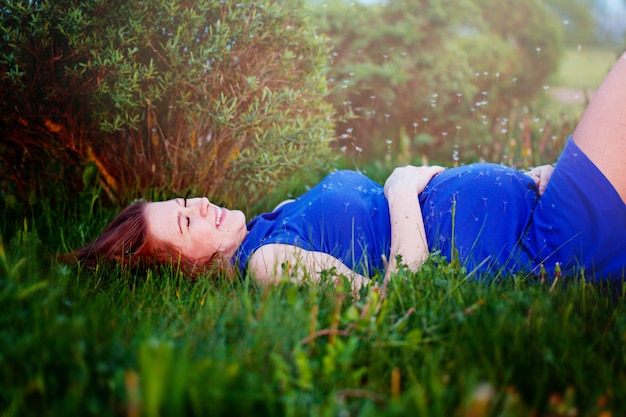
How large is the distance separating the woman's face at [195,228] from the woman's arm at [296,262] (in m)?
0.26

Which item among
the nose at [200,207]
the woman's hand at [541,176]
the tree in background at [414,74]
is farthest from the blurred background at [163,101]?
the tree in background at [414,74]

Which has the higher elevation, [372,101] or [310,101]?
[372,101]

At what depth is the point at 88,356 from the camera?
5.62ft

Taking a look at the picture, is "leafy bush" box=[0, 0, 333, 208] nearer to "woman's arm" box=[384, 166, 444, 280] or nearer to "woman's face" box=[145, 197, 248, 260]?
"woman's face" box=[145, 197, 248, 260]

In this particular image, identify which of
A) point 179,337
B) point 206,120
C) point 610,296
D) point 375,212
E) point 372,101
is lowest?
point 179,337

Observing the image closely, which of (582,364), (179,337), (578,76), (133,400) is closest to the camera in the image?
(133,400)

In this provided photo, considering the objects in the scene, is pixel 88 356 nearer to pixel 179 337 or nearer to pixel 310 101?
pixel 179 337

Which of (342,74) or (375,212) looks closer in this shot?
(375,212)

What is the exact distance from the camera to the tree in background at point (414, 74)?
655 cm

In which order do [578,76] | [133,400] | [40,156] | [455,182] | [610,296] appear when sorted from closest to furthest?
[133,400], [610,296], [455,182], [40,156], [578,76]

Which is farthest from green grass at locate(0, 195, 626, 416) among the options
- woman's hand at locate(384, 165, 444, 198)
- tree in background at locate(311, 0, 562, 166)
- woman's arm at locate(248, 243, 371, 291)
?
tree in background at locate(311, 0, 562, 166)

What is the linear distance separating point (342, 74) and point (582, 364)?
16.7ft

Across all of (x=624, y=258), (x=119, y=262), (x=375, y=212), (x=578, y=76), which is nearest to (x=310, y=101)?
(x=375, y=212)

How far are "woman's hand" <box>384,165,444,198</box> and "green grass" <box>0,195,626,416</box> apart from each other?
0.63m
